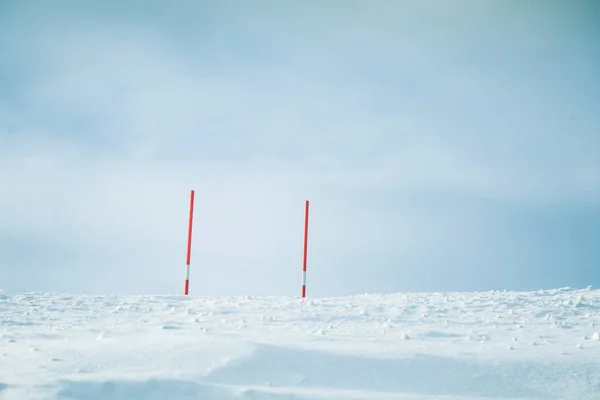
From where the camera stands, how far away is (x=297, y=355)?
468 cm

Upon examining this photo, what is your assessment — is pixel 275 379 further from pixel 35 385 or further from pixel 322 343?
pixel 35 385

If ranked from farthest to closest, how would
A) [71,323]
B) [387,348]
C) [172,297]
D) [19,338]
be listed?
1. [172,297]
2. [71,323]
3. [19,338]
4. [387,348]

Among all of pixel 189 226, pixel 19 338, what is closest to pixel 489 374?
pixel 19 338

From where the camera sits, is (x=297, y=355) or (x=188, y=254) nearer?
(x=297, y=355)

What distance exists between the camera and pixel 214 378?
4.24 metres

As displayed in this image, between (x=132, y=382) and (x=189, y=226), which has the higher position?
(x=189, y=226)

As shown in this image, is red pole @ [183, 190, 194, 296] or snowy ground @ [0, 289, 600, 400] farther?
red pole @ [183, 190, 194, 296]

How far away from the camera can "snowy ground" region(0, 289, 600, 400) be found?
406 centimetres

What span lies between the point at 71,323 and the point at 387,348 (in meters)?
3.55

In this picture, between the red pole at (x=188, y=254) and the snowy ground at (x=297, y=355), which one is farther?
the red pole at (x=188, y=254)

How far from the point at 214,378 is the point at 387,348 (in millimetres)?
1600

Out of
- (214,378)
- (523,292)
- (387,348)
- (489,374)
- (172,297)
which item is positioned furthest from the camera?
(523,292)

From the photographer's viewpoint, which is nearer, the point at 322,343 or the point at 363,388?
the point at 363,388

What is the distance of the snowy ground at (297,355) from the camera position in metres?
4.06
